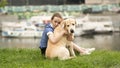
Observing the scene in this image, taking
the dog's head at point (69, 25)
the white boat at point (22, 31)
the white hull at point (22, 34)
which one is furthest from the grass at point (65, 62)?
the white boat at point (22, 31)

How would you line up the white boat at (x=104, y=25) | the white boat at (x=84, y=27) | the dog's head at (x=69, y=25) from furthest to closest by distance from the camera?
1. the white boat at (x=104, y=25)
2. the white boat at (x=84, y=27)
3. the dog's head at (x=69, y=25)

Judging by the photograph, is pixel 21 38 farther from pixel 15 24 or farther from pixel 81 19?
pixel 81 19

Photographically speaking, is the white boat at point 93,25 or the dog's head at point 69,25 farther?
the white boat at point 93,25

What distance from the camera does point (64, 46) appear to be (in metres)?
7.15

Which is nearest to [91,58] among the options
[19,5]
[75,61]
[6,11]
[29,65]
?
[75,61]

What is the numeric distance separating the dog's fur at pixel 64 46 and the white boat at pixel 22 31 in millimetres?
31855

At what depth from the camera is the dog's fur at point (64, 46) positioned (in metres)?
7.01

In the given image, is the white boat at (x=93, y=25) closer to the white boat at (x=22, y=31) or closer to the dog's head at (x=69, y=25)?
the white boat at (x=22, y=31)

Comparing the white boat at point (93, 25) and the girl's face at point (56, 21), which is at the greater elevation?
the girl's face at point (56, 21)

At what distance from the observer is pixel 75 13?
4241cm

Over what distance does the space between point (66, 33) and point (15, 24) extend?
34.0 meters

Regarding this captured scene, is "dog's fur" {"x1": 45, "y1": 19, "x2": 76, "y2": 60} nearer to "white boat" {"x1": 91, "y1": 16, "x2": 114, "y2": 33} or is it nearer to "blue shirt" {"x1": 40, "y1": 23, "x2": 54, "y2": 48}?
"blue shirt" {"x1": 40, "y1": 23, "x2": 54, "y2": 48}

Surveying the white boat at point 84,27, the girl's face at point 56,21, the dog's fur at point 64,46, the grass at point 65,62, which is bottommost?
the white boat at point 84,27

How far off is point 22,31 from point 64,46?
3314 cm
